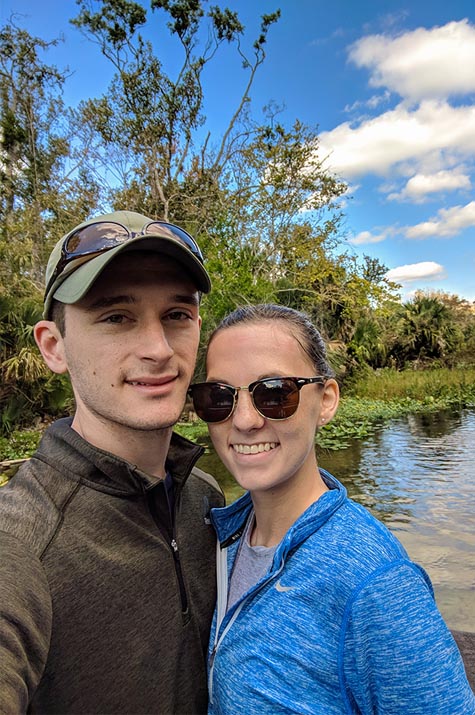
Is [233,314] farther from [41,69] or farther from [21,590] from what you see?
[41,69]

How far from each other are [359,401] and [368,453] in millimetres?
6469

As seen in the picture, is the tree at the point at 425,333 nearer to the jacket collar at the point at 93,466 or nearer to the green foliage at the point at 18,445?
the green foliage at the point at 18,445

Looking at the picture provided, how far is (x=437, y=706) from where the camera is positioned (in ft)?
2.72

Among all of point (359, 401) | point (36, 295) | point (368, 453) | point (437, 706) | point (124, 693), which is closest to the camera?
point (437, 706)

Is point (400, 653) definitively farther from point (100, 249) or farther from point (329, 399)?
point (100, 249)

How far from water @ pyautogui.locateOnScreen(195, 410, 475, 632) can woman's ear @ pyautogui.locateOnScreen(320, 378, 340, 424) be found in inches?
128

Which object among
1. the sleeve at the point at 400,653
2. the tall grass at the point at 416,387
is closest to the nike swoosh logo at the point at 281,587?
the sleeve at the point at 400,653

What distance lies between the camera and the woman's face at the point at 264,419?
1153mm

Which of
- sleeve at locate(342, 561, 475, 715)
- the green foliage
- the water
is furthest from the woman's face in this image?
the green foliage

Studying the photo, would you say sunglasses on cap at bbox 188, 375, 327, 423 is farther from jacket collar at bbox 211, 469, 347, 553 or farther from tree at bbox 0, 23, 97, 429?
tree at bbox 0, 23, 97, 429

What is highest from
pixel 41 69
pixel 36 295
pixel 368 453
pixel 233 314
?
pixel 41 69

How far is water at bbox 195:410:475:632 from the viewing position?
4438mm

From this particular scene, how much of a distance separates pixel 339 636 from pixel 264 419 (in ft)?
1.54

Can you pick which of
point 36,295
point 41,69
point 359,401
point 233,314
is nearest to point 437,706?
point 233,314
